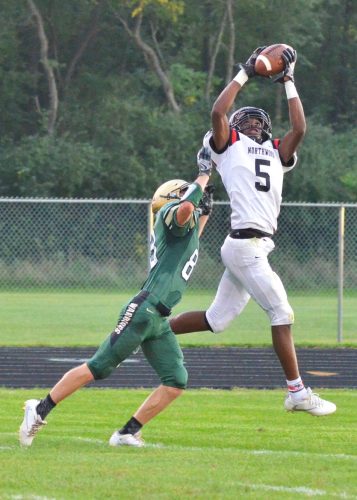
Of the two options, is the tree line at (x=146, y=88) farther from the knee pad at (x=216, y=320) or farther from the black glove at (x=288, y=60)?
the black glove at (x=288, y=60)

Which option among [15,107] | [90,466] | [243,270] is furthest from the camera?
[15,107]

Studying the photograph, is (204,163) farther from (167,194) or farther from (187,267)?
(187,267)

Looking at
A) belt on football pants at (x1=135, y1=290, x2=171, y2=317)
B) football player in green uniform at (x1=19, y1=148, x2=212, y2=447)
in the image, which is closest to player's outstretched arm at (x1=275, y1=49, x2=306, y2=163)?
football player in green uniform at (x1=19, y1=148, x2=212, y2=447)

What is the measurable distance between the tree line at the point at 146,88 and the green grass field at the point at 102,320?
46.3 ft

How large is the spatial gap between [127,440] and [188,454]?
0.53m

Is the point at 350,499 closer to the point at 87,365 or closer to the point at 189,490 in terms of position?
the point at 189,490

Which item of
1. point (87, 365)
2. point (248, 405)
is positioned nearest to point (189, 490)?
point (87, 365)

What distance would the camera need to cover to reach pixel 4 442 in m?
8.82

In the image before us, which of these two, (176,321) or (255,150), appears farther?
(176,321)

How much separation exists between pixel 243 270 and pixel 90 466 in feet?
8.95

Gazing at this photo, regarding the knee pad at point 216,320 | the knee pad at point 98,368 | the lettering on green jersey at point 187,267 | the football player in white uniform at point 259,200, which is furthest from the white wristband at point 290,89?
the knee pad at point 98,368

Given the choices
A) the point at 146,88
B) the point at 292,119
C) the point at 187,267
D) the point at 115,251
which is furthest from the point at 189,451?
the point at 146,88

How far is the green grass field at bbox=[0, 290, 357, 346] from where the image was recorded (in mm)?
19016

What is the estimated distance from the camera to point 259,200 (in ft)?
32.4
